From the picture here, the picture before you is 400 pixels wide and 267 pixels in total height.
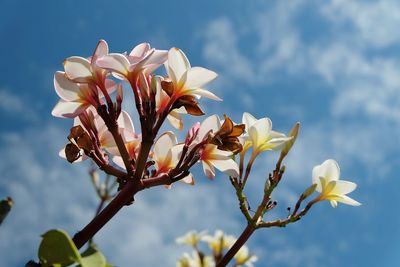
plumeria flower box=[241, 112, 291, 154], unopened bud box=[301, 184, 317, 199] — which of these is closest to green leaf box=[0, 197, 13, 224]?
plumeria flower box=[241, 112, 291, 154]

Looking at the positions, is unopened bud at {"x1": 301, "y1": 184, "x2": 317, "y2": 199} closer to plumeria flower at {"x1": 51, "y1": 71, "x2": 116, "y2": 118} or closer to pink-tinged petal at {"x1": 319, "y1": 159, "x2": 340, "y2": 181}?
pink-tinged petal at {"x1": 319, "y1": 159, "x2": 340, "y2": 181}

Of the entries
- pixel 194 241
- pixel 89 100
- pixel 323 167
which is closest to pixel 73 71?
pixel 89 100

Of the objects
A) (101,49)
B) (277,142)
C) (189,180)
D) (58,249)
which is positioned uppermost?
(277,142)

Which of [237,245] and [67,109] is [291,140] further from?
[67,109]

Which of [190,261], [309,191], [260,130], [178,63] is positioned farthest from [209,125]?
[190,261]

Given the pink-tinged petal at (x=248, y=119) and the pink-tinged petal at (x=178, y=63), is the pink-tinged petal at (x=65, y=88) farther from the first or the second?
the pink-tinged petal at (x=248, y=119)
